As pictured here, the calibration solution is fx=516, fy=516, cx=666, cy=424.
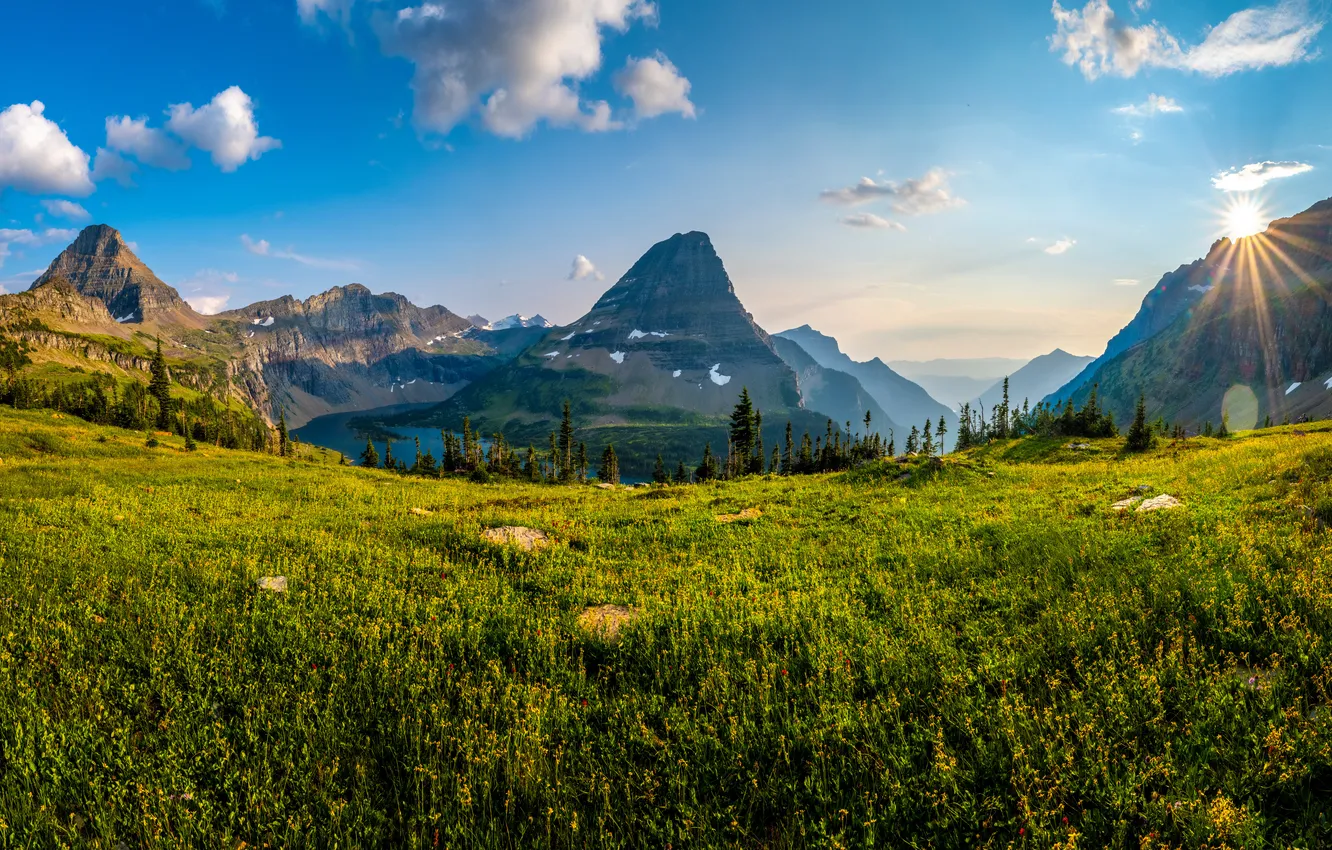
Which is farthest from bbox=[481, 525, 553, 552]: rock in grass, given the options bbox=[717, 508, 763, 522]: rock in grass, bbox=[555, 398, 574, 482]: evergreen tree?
bbox=[555, 398, 574, 482]: evergreen tree

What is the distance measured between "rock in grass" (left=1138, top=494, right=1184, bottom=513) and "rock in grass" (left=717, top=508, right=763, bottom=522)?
10204mm

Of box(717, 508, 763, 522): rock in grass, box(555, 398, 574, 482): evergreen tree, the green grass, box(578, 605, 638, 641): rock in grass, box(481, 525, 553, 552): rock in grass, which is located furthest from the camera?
box(555, 398, 574, 482): evergreen tree

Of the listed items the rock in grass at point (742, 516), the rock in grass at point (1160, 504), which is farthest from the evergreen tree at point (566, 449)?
the rock in grass at point (1160, 504)

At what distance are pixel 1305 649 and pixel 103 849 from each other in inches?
454

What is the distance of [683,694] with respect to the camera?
636 centimetres

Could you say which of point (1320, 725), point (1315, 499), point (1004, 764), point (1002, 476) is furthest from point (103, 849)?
point (1002, 476)

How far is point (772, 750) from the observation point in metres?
5.34

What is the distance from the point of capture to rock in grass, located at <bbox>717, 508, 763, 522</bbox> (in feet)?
58.7

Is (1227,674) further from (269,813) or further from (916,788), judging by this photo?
(269,813)

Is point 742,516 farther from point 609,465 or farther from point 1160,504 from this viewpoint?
point 609,465

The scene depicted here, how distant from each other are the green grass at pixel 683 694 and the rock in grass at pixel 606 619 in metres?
0.19

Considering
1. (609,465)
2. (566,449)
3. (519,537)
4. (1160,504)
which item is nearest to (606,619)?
(519,537)

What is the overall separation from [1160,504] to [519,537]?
53.3 feet

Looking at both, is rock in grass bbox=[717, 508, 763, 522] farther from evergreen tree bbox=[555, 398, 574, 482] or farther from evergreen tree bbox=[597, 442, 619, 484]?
evergreen tree bbox=[597, 442, 619, 484]
